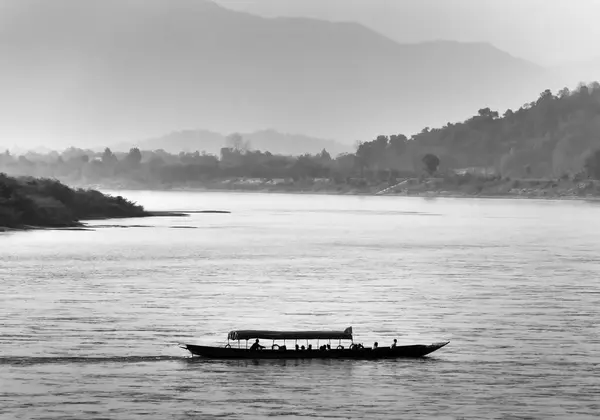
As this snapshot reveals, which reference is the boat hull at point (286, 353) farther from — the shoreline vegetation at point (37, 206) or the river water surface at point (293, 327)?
the shoreline vegetation at point (37, 206)

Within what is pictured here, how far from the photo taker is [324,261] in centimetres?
11331

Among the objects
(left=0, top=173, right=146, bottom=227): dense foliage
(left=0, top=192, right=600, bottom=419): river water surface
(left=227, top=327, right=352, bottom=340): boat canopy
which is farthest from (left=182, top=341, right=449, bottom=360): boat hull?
(left=0, top=173, right=146, bottom=227): dense foliage

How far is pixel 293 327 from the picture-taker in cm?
6244

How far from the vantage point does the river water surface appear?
146 ft

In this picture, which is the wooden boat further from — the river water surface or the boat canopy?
the river water surface

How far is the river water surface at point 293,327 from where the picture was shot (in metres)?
44.6

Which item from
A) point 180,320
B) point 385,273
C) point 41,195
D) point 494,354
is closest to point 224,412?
point 494,354

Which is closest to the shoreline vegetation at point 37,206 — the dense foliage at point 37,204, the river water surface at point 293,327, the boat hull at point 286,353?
the dense foliage at point 37,204

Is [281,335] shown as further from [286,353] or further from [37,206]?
[37,206]

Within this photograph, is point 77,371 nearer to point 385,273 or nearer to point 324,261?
point 385,273

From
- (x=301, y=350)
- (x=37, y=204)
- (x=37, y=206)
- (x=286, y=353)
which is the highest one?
(x=37, y=204)

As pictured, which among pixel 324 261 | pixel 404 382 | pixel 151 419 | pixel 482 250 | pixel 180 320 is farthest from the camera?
pixel 482 250

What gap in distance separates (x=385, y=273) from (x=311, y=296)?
71.3ft

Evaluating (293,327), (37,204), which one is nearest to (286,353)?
(293,327)
